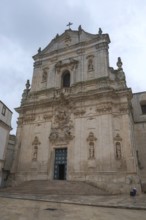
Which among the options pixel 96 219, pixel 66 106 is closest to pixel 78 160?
pixel 66 106

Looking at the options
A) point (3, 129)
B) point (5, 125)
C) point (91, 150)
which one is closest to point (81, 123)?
point (91, 150)

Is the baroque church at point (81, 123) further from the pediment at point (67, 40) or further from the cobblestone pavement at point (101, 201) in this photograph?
the cobblestone pavement at point (101, 201)

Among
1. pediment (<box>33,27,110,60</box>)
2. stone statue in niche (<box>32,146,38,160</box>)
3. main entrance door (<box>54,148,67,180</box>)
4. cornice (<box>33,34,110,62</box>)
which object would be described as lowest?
main entrance door (<box>54,148,67,180</box>)

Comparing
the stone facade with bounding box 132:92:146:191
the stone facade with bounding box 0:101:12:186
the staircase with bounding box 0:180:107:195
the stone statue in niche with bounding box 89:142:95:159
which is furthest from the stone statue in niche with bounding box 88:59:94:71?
the staircase with bounding box 0:180:107:195

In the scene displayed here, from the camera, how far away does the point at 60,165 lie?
60.2 ft

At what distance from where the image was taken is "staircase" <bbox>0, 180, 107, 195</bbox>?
1353 cm

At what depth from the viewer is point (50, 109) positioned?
68.1 ft

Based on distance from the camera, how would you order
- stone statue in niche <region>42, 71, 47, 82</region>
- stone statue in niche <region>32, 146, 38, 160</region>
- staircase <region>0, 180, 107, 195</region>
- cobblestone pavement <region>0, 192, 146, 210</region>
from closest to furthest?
cobblestone pavement <region>0, 192, 146, 210</region>, staircase <region>0, 180, 107, 195</region>, stone statue in niche <region>32, 146, 38, 160</region>, stone statue in niche <region>42, 71, 47, 82</region>

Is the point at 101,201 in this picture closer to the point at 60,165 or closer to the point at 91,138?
the point at 91,138

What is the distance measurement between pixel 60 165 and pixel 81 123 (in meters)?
4.47

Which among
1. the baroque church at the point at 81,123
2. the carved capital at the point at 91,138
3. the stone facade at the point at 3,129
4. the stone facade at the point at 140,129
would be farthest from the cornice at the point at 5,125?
the stone facade at the point at 140,129

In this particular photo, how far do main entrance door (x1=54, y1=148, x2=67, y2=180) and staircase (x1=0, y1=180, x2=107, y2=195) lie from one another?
7.71ft

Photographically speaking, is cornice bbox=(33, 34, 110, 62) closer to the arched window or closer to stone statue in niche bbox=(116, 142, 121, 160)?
the arched window

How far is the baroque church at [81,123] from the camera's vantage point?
16219 mm
